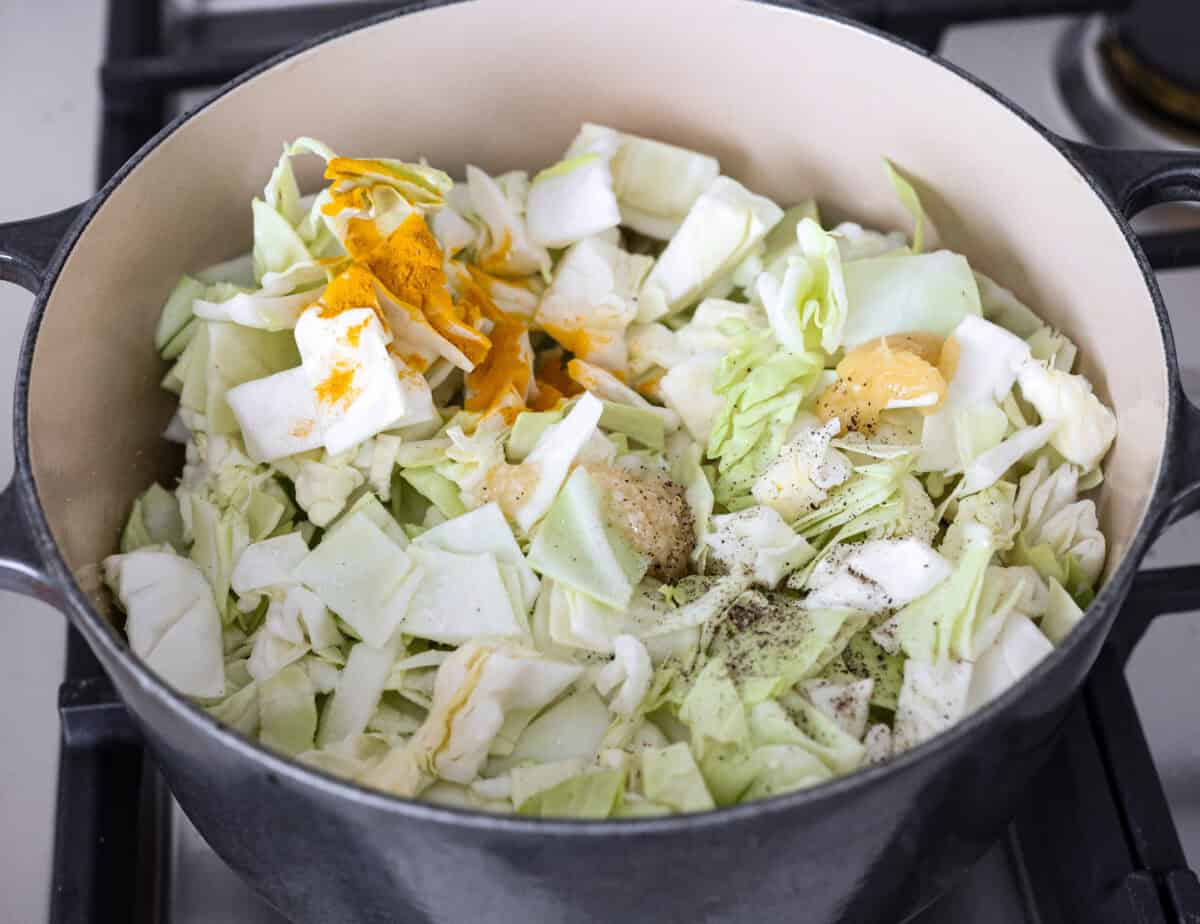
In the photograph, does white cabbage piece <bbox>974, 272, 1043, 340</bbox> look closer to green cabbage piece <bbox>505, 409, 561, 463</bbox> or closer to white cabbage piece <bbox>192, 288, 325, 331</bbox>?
green cabbage piece <bbox>505, 409, 561, 463</bbox>

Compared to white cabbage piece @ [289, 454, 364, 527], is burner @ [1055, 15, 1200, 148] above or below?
above

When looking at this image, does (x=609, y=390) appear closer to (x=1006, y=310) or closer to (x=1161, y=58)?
(x=1006, y=310)

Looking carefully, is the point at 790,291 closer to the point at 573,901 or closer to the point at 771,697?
the point at 771,697

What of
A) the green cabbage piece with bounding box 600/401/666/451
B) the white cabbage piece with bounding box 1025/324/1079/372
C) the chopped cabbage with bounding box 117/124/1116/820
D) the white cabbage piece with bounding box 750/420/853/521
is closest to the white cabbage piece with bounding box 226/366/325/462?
the chopped cabbage with bounding box 117/124/1116/820

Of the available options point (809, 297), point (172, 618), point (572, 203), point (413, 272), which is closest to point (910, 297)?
point (809, 297)

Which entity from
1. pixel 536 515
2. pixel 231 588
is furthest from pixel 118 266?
pixel 536 515
